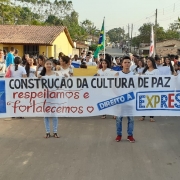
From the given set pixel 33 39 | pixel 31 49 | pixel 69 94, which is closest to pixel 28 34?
pixel 33 39

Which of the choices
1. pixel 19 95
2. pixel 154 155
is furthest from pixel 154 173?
pixel 19 95

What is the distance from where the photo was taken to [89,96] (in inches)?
250

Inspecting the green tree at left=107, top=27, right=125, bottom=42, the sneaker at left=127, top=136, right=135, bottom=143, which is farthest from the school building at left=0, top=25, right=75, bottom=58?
the green tree at left=107, top=27, right=125, bottom=42

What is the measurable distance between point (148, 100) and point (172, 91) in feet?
1.68

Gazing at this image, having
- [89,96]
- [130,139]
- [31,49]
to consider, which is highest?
[31,49]

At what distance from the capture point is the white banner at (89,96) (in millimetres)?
6258

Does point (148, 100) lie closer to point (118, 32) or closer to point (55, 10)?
point (55, 10)

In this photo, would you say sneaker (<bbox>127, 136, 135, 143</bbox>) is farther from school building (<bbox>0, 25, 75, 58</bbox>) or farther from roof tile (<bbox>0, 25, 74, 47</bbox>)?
roof tile (<bbox>0, 25, 74, 47</bbox>)

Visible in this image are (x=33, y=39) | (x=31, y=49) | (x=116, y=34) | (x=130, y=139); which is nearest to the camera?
(x=130, y=139)

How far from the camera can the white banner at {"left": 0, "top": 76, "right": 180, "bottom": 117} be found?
246 inches

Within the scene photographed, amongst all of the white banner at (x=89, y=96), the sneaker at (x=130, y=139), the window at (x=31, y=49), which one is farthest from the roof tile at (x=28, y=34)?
the sneaker at (x=130, y=139)

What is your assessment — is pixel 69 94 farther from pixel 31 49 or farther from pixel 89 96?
pixel 31 49

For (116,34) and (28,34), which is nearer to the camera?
(28,34)

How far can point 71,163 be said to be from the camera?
498 centimetres
